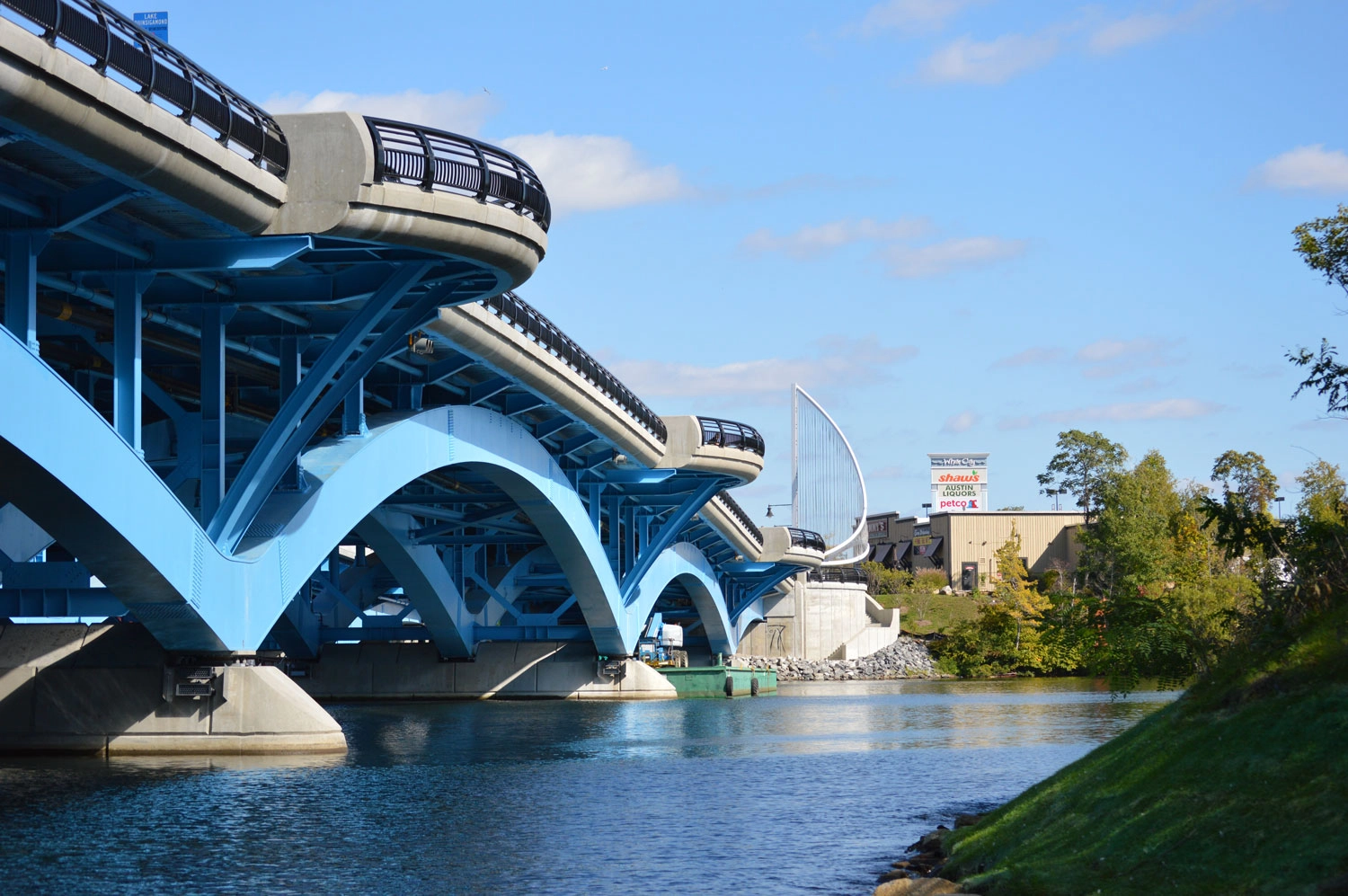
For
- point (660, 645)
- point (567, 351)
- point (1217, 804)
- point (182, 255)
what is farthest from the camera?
point (660, 645)

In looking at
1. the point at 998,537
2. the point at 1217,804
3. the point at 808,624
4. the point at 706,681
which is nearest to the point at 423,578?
the point at 706,681

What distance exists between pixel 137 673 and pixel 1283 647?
23075 mm

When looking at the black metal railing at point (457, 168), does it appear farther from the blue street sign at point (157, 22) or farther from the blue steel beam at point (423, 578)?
the blue steel beam at point (423, 578)

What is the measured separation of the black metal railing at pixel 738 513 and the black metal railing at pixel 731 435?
899 cm

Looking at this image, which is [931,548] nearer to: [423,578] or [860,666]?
[860,666]

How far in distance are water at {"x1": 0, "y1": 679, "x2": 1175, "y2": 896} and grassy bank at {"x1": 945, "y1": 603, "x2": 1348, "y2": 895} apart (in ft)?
9.88

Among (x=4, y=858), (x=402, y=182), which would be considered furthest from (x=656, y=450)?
(x=4, y=858)

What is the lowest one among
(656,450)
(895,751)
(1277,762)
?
(895,751)

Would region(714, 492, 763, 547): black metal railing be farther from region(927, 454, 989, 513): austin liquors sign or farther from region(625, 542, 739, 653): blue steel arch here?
region(927, 454, 989, 513): austin liquors sign

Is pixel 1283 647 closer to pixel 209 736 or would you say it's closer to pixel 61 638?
pixel 209 736

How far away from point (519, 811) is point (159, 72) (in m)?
12.4

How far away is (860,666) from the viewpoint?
116 metres

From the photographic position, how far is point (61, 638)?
3103 centimetres

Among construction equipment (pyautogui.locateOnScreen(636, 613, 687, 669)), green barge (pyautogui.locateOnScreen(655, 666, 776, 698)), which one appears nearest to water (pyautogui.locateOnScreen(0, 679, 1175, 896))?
green barge (pyautogui.locateOnScreen(655, 666, 776, 698))
